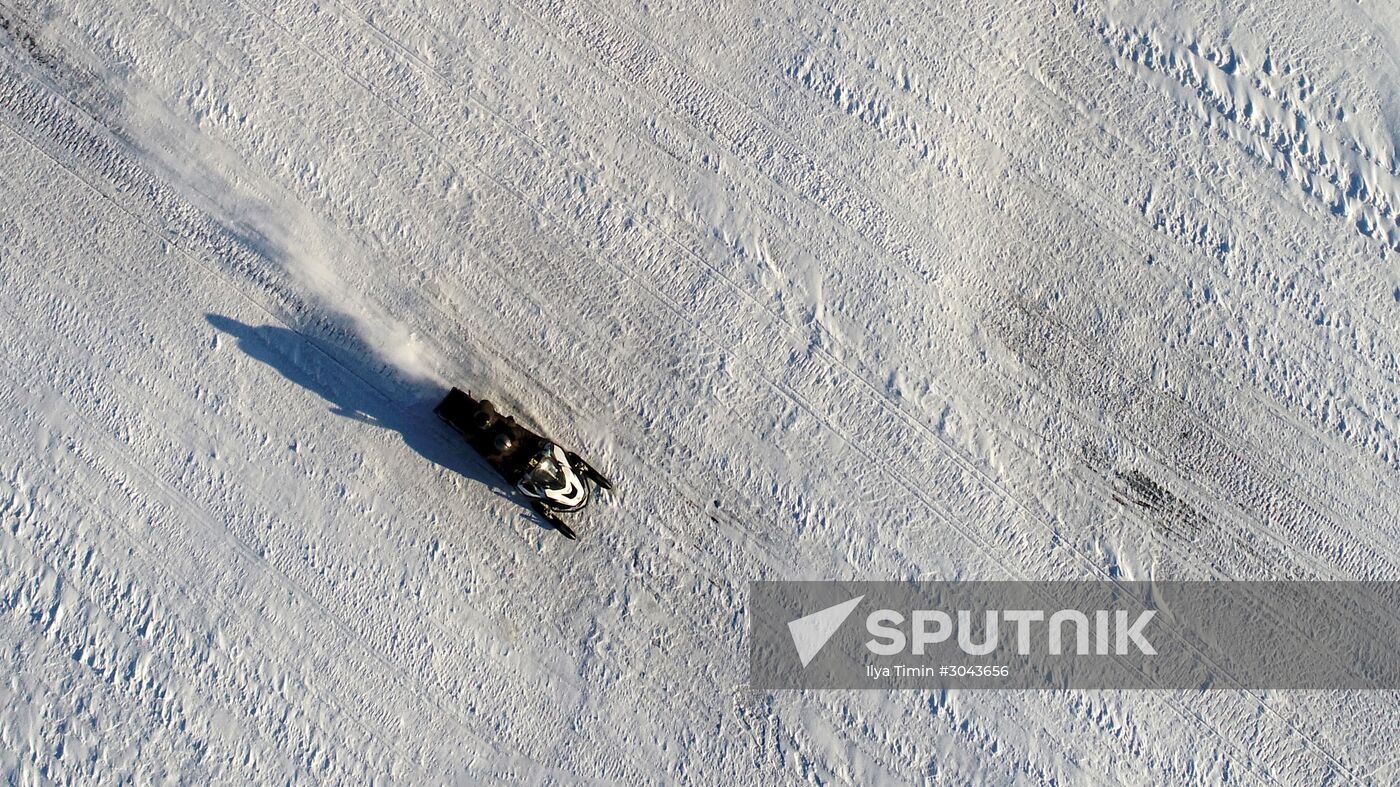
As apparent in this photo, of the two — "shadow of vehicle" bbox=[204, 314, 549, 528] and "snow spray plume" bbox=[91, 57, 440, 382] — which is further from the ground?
"snow spray plume" bbox=[91, 57, 440, 382]

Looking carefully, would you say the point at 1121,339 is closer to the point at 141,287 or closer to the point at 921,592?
the point at 921,592

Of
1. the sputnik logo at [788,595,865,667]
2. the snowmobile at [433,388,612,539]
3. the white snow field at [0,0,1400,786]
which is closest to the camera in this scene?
the snowmobile at [433,388,612,539]

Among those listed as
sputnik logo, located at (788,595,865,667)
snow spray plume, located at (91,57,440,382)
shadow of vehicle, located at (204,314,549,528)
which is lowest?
shadow of vehicle, located at (204,314,549,528)

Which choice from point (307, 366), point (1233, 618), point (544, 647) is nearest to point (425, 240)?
point (307, 366)

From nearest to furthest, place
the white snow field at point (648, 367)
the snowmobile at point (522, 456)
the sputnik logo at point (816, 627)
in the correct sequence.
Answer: the snowmobile at point (522, 456)
the white snow field at point (648, 367)
the sputnik logo at point (816, 627)

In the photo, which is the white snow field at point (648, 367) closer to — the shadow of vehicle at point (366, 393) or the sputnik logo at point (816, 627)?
the shadow of vehicle at point (366, 393)

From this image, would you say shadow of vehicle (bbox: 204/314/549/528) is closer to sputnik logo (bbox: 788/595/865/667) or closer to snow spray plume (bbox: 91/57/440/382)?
snow spray plume (bbox: 91/57/440/382)

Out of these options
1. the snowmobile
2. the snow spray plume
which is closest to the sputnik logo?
the snowmobile

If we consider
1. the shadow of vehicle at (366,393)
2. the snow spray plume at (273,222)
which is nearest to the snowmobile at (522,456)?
the shadow of vehicle at (366,393)
